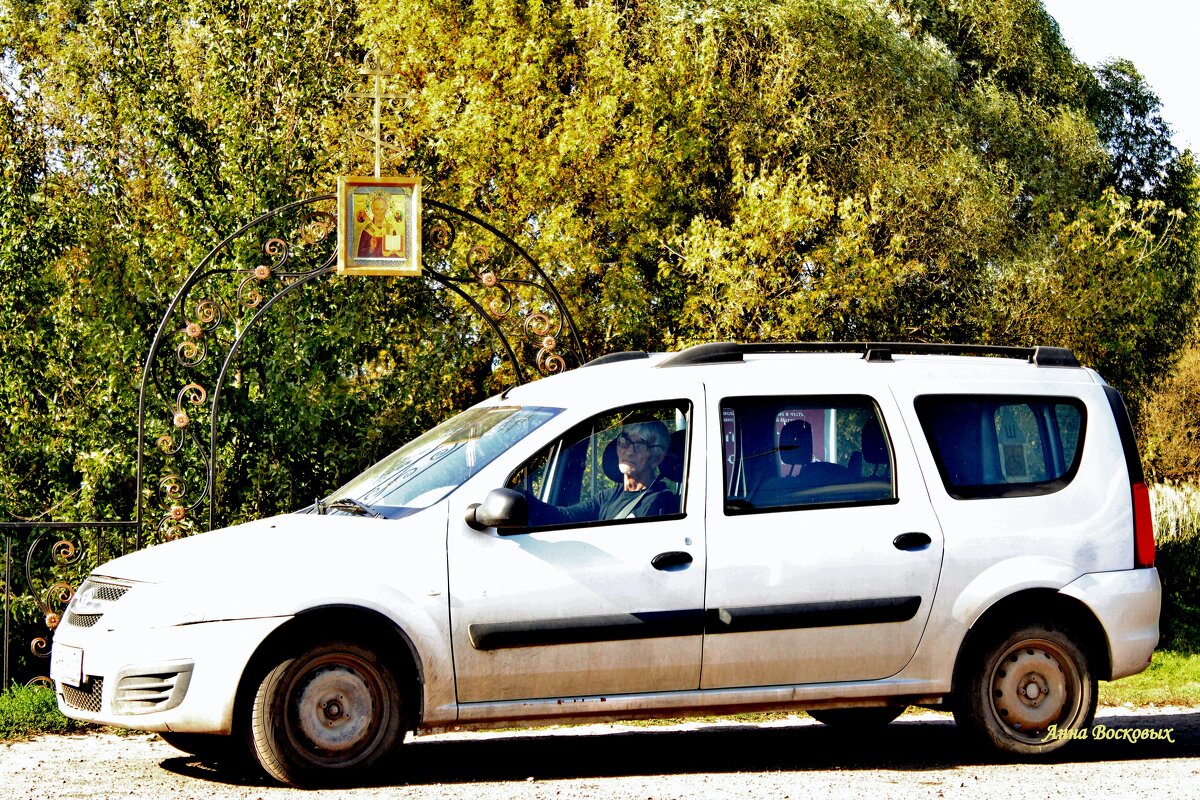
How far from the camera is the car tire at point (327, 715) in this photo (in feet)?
21.6

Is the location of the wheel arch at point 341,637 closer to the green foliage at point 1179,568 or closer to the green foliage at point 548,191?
the green foliage at point 548,191

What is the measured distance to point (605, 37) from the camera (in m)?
22.4

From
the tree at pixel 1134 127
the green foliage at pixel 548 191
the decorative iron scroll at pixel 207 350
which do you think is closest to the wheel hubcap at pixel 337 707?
the decorative iron scroll at pixel 207 350

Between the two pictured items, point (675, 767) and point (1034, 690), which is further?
point (1034, 690)

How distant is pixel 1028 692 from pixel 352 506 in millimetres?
3443

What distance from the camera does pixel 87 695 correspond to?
686cm

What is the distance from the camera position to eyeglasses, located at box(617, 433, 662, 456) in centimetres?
721

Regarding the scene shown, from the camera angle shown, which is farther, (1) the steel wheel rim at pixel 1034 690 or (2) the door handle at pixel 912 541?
(1) the steel wheel rim at pixel 1034 690

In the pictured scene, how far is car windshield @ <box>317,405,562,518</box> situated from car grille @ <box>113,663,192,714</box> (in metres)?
1.14

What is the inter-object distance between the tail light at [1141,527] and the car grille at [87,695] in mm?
5010

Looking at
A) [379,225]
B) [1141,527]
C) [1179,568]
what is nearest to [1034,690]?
[1141,527]

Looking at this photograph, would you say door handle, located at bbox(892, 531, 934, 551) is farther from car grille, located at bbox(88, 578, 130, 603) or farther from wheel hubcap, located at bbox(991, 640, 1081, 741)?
car grille, located at bbox(88, 578, 130, 603)

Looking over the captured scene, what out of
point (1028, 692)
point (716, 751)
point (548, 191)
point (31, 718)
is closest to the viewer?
point (1028, 692)

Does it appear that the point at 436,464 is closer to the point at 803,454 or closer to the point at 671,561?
the point at 671,561
